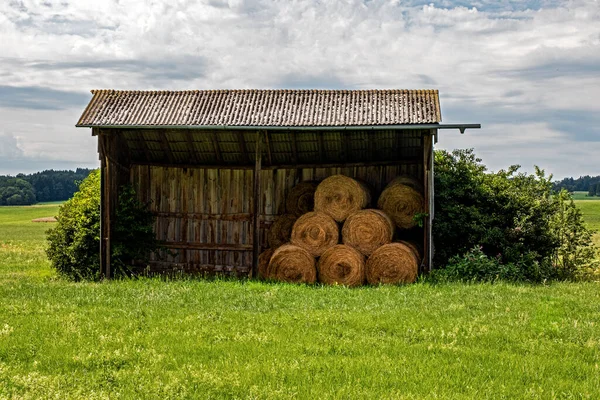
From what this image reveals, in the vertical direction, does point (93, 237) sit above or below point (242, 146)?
below

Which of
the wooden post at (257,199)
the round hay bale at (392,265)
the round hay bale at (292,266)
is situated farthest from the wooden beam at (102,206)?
the round hay bale at (392,265)

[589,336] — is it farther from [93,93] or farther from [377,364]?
[93,93]

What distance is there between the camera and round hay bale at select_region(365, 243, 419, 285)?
18125 millimetres

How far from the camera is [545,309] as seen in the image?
45.4ft

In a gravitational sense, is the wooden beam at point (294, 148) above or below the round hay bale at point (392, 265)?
above

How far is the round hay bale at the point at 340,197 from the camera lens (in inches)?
749

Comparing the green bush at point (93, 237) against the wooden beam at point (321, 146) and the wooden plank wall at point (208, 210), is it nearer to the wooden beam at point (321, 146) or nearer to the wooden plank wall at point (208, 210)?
the wooden plank wall at point (208, 210)

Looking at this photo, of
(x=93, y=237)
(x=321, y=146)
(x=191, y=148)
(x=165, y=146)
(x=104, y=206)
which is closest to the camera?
(x=104, y=206)

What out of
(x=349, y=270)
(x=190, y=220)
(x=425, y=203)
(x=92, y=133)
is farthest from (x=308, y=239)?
(x=92, y=133)

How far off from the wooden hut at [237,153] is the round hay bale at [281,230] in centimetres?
59

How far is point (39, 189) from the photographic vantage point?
106m

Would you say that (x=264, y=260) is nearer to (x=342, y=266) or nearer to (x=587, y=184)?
(x=342, y=266)

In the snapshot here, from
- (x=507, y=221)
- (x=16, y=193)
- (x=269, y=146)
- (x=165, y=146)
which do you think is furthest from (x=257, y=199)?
(x=16, y=193)

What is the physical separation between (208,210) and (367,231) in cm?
580
